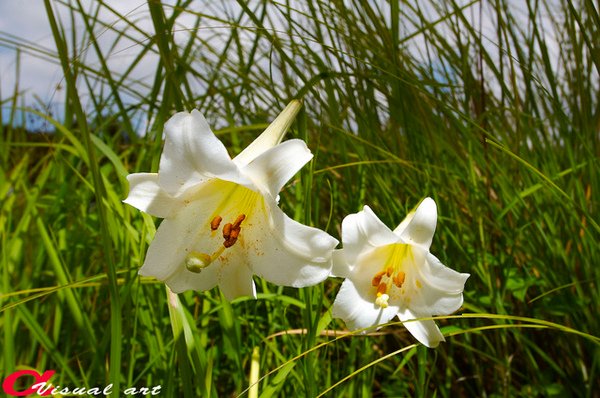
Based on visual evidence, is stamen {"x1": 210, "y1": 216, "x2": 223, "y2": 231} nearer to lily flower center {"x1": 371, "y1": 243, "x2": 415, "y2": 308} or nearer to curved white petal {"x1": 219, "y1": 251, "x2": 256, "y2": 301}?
curved white petal {"x1": 219, "y1": 251, "x2": 256, "y2": 301}

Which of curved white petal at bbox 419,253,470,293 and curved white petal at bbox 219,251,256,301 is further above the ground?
curved white petal at bbox 219,251,256,301

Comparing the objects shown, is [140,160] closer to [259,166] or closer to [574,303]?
[259,166]

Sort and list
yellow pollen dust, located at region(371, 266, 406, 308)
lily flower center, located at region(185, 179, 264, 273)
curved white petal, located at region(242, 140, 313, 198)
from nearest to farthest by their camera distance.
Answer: curved white petal, located at region(242, 140, 313, 198)
lily flower center, located at region(185, 179, 264, 273)
yellow pollen dust, located at region(371, 266, 406, 308)

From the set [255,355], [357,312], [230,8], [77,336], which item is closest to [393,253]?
[357,312]

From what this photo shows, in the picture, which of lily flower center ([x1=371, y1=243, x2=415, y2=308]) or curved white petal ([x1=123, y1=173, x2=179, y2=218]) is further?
lily flower center ([x1=371, y1=243, x2=415, y2=308])

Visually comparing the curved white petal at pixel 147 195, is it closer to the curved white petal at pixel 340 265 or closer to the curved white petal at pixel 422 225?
the curved white petal at pixel 340 265

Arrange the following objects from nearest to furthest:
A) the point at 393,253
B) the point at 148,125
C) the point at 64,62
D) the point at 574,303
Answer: the point at 64,62
the point at 393,253
the point at 574,303
the point at 148,125

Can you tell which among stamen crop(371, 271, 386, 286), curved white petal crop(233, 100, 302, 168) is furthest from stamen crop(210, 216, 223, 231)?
stamen crop(371, 271, 386, 286)
